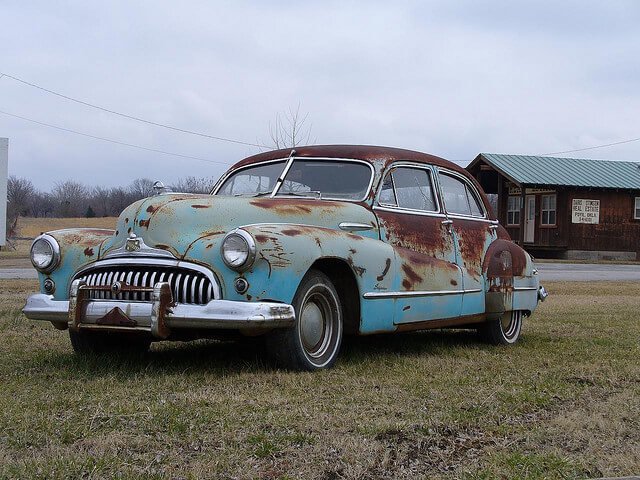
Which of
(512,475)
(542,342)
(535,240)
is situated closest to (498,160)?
(535,240)

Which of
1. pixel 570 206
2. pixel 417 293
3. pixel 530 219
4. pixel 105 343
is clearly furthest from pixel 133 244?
pixel 530 219

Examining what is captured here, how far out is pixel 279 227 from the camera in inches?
213

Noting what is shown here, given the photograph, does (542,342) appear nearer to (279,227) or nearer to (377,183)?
(377,183)

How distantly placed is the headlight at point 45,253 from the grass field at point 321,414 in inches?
26.0

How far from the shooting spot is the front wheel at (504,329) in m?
7.61

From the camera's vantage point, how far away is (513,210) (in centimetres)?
3666

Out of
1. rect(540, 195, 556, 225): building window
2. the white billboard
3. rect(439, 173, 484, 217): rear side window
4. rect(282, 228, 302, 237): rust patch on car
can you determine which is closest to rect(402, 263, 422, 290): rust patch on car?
rect(439, 173, 484, 217): rear side window

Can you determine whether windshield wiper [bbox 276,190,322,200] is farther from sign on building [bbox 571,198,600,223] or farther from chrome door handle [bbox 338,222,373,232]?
sign on building [bbox 571,198,600,223]

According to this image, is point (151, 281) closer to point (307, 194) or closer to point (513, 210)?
point (307, 194)

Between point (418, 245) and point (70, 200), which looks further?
point (70, 200)

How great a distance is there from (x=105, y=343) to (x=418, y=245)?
2464mm

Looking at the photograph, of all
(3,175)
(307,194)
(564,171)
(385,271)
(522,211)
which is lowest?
(385,271)

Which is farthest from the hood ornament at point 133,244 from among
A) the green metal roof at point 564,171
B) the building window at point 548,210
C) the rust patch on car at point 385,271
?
the building window at point 548,210

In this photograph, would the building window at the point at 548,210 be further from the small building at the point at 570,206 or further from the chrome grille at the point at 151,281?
the chrome grille at the point at 151,281
